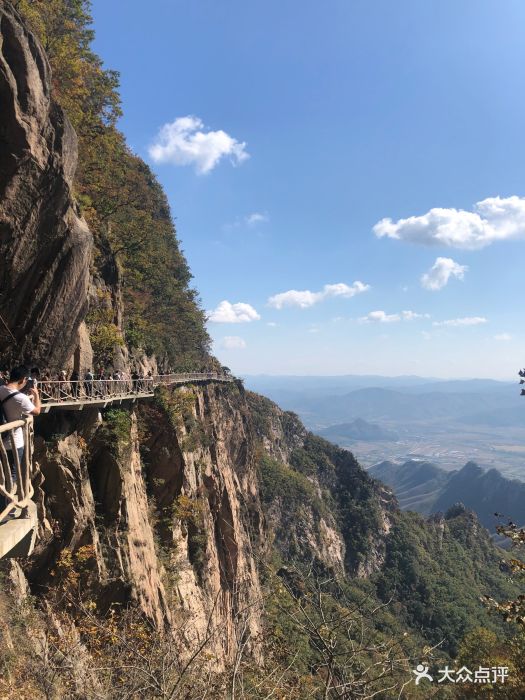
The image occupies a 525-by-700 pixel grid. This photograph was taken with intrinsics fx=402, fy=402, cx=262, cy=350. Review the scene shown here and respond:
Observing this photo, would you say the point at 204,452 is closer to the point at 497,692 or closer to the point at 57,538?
the point at 57,538

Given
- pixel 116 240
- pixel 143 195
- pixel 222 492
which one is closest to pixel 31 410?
pixel 116 240

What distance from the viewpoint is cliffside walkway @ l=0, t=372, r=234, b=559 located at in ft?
17.4

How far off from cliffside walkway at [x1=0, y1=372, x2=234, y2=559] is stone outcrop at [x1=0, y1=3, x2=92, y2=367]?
57.6 inches

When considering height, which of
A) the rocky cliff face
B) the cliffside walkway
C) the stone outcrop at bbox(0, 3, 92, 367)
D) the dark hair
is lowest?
the rocky cliff face

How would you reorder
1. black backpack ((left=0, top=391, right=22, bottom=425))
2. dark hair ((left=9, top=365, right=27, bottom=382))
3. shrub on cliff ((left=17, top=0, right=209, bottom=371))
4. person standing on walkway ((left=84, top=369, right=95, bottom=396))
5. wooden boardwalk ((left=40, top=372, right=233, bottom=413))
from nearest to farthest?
black backpack ((left=0, top=391, right=22, bottom=425)), dark hair ((left=9, top=365, right=27, bottom=382)), wooden boardwalk ((left=40, top=372, right=233, bottom=413)), person standing on walkway ((left=84, top=369, right=95, bottom=396)), shrub on cliff ((left=17, top=0, right=209, bottom=371))

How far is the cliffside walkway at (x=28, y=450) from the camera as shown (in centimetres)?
529

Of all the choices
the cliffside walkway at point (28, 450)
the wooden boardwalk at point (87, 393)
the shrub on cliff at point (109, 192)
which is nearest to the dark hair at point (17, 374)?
the cliffside walkway at point (28, 450)

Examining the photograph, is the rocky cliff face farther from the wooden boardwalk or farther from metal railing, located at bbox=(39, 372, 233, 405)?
the wooden boardwalk

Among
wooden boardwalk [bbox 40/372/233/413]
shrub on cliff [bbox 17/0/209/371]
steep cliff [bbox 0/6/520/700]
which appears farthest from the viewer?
shrub on cliff [bbox 17/0/209/371]

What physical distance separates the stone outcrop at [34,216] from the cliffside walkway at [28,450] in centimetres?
146

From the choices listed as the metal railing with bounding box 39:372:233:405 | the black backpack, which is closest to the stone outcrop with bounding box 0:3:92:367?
the metal railing with bounding box 39:372:233:405
